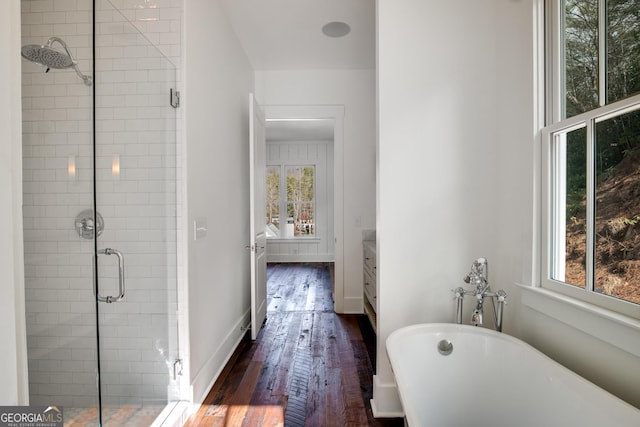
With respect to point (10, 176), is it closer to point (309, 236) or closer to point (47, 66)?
point (47, 66)

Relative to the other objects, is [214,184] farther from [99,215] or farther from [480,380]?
[480,380]

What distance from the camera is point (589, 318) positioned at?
1.21 meters

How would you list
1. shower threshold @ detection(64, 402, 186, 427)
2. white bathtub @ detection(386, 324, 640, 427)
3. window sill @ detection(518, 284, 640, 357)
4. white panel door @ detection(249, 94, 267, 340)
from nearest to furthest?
window sill @ detection(518, 284, 640, 357) < white bathtub @ detection(386, 324, 640, 427) < shower threshold @ detection(64, 402, 186, 427) < white panel door @ detection(249, 94, 267, 340)

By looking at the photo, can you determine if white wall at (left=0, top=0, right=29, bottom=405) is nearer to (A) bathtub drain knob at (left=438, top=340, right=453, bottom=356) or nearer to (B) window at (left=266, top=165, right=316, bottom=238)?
(A) bathtub drain knob at (left=438, top=340, right=453, bottom=356)

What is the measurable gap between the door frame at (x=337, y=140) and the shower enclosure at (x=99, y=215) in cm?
186

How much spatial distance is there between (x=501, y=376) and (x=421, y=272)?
24.8 inches

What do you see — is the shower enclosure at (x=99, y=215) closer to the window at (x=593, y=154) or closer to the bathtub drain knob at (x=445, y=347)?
the bathtub drain knob at (x=445, y=347)

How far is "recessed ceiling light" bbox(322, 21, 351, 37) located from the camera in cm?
268

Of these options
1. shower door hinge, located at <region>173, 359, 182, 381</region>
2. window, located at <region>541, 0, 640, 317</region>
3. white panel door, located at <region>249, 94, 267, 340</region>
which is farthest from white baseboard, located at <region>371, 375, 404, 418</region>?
white panel door, located at <region>249, 94, 267, 340</region>

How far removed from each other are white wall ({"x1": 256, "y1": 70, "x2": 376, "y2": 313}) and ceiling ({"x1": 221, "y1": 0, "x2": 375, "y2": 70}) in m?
0.11

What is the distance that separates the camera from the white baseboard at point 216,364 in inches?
75.0

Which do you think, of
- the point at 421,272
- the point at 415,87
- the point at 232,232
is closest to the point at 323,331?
the point at 232,232

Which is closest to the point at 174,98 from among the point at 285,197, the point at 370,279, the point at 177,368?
the point at 177,368

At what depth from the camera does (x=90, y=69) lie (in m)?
1.42
